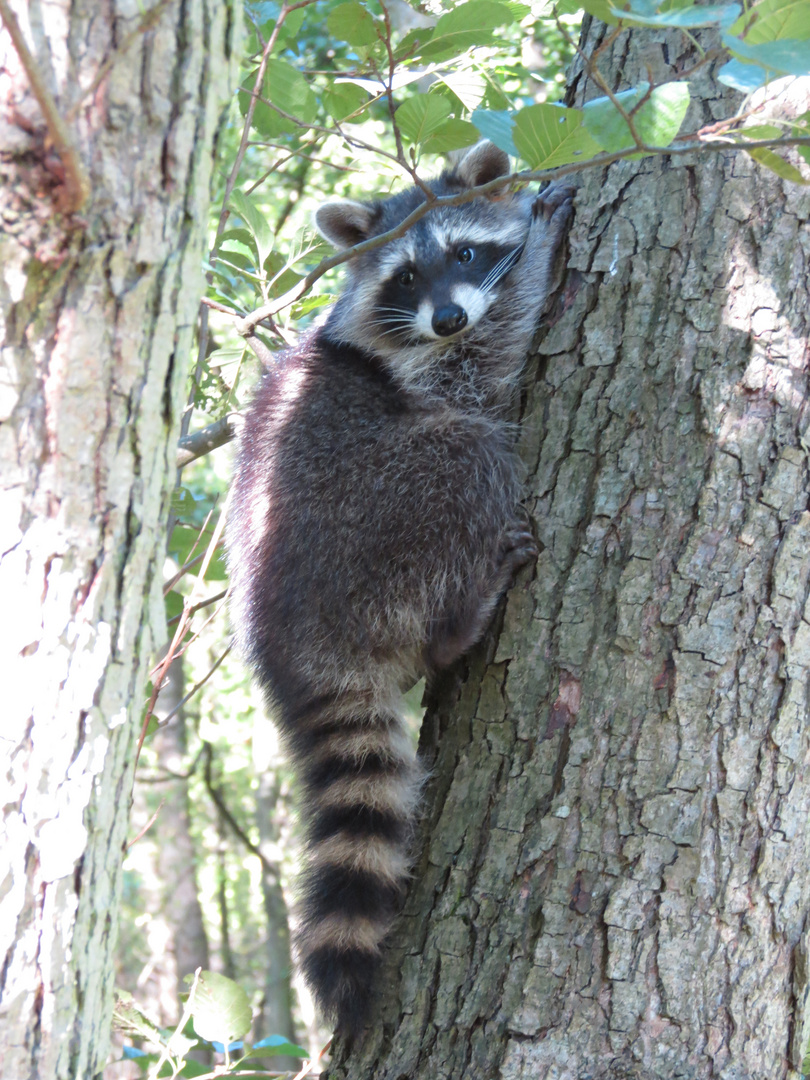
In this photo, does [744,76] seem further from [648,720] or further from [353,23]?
[353,23]

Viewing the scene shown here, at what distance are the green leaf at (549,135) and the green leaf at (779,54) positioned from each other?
37 centimetres

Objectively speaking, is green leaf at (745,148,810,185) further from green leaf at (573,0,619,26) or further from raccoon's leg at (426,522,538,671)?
raccoon's leg at (426,522,538,671)

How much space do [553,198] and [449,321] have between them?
20.2 inches

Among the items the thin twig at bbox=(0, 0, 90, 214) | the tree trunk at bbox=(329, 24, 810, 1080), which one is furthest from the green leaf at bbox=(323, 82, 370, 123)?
the thin twig at bbox=(0, 0, 90, 214)

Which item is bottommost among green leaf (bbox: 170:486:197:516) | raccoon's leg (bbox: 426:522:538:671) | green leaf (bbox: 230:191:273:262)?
raccoon's leg (bbox: 426:522:538:671)

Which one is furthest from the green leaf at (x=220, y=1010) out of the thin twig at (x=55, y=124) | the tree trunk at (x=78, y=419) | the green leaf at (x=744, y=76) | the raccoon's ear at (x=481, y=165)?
the raccoon's ear at (x=481, y=165)

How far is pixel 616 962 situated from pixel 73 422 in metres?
1.29

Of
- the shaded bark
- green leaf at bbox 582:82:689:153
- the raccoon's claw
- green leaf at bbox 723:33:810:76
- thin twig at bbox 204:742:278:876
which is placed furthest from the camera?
the shaded bark

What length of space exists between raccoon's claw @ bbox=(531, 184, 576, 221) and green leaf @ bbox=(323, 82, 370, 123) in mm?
663

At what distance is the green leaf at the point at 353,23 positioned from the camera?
2.35 meters

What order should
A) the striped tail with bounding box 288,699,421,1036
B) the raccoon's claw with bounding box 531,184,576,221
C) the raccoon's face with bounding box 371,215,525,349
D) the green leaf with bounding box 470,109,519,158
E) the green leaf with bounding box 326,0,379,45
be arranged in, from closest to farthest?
the green leaf with bounding box 470,109,519,158
the striped tail with bounding box 288,699,421,1036
the green leaf with bounding box 326,0,379,45
the raccoon's claw with bounding box 531,184,576,221
the raccoon's face with bounding box 371,215,525,349

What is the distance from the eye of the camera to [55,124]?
3.34ft

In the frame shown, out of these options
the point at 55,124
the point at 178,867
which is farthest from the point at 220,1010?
the point at 178,867

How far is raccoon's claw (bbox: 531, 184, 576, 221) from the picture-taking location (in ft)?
8.16
